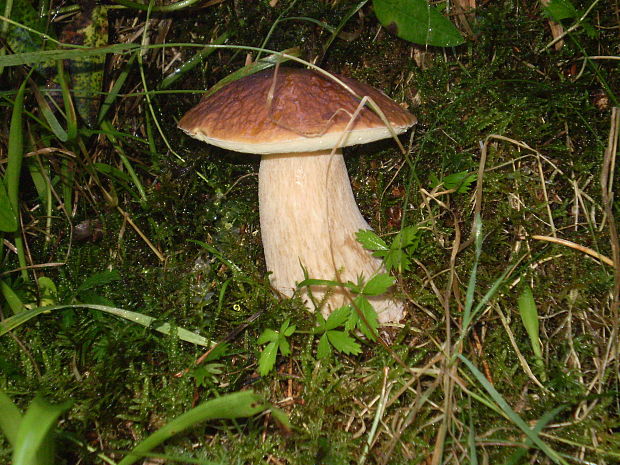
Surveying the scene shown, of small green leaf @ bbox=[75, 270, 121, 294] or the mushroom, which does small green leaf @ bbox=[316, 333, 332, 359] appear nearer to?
the mushroom

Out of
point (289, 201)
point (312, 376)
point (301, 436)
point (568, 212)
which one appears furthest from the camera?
point (568, 212)

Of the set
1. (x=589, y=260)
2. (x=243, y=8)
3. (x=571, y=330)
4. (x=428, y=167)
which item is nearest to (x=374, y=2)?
(x=243, y=8)

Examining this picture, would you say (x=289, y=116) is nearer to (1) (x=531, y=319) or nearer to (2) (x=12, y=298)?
(1) (x=531, y=319)

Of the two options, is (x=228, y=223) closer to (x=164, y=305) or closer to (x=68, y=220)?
(x=164, y=305)

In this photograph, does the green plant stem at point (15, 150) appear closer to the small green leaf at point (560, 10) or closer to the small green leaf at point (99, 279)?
the small green leaf at point (99, 279)

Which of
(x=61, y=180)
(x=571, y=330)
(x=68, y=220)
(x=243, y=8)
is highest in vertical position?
(x=243, y=8)

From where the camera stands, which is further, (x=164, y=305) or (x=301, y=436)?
(x=164, y=305)

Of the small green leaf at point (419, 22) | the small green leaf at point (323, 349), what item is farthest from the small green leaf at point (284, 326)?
the small green leaf at point (419, 22)

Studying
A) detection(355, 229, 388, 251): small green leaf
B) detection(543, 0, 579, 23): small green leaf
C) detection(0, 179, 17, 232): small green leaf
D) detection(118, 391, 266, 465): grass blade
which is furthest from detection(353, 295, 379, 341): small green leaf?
detection(543, 0, 579, 23): small green leaf
